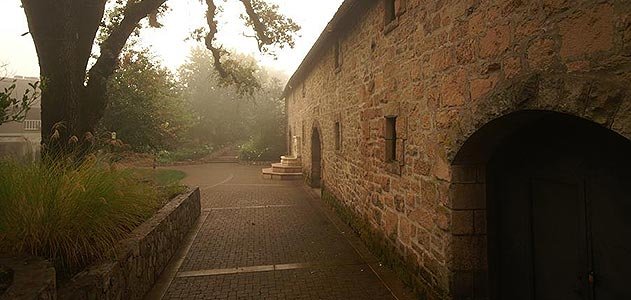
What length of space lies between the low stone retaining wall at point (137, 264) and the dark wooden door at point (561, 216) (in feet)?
11.7

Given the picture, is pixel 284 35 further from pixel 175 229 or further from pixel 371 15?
pixel 175 229

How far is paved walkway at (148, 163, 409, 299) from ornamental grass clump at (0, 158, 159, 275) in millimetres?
1090

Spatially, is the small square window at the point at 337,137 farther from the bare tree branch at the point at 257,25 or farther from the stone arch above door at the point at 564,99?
the stone arch above door at the point at 564,99

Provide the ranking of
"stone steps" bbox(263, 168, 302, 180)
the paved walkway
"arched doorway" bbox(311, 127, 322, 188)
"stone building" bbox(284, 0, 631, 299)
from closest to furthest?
"stone building" bbox(284, 0, 631, 299) < the paved walkway < "arched doorway" bbox(311, 127, 322, 188) < "stone steps" bbox(263, 168, 302, 180)

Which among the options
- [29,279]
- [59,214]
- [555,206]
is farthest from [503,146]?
[59,214]

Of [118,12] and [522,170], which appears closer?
[522,170]

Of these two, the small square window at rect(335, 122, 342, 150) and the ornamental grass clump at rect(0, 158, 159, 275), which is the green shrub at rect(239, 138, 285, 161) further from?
the ornamental grass clump at rect(0, 158, 159, 275)

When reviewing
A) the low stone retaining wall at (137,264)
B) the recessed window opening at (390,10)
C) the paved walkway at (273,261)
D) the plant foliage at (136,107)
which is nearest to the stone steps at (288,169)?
the plant foliage at (136,107)

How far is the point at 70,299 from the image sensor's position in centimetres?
262

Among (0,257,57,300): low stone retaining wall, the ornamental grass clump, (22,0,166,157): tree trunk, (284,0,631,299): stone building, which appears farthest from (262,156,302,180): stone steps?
(0,257,57,300): low stone retaining wall

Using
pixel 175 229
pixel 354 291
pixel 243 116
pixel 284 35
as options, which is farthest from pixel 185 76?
pixel 354 291

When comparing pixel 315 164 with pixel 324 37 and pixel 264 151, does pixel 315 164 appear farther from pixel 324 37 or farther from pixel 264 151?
pixel 264 151

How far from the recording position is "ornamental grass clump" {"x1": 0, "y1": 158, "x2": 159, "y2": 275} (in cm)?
308

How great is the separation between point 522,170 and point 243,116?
1287 inches
